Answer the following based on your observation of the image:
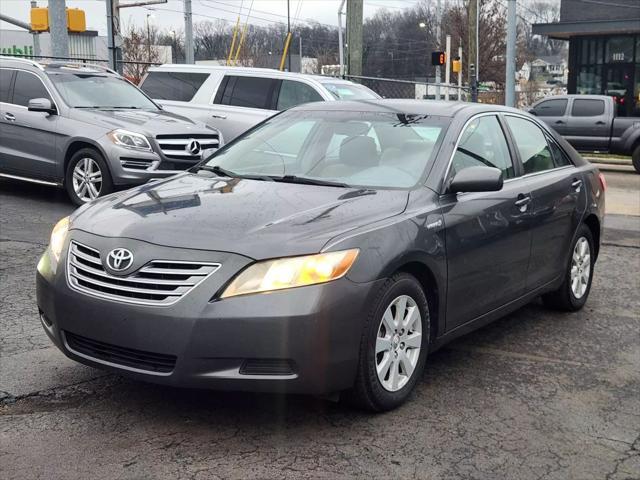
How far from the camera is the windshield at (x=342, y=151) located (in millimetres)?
4848

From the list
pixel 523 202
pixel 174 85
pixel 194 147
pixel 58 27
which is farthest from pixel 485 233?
pixel 58 27

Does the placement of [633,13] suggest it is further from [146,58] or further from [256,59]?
[256,59]

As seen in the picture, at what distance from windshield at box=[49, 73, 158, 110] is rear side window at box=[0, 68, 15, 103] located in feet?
2.43

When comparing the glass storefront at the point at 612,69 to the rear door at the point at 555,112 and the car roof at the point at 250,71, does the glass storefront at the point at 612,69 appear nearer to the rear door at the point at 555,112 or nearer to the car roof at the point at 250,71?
the rear door at the point at 555,112

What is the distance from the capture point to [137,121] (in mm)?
10172

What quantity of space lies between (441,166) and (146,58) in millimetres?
37132

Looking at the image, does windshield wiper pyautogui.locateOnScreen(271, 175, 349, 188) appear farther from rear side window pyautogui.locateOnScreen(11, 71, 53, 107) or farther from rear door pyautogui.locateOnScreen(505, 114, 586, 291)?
rear side window pyautogui.locateOnScreen(11, 71, 53, 107)

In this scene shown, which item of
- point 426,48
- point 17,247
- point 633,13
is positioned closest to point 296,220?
point 17,247

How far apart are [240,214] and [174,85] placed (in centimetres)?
973

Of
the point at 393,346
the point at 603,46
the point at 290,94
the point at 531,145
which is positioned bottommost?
the point at 393,346

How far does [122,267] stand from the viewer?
150 inches

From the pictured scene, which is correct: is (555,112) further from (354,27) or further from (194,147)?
(194,147)

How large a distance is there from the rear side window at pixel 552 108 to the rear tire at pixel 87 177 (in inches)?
585

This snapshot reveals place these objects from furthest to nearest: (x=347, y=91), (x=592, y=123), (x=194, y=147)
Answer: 1. (x=592, y=123)
2. (x=347, y=91)
3. (x=194, y=147)
